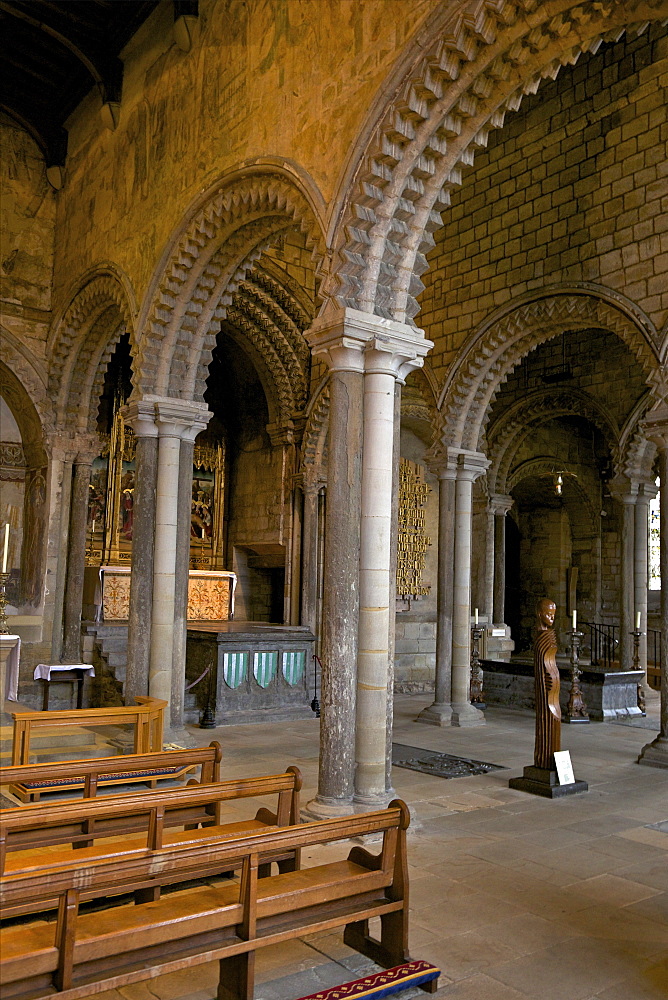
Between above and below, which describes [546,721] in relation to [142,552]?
below

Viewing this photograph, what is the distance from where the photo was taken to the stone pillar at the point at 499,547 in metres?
16.3

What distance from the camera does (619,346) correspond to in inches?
567

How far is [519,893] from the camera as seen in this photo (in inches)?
167

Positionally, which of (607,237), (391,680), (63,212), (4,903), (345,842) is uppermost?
(63,212)

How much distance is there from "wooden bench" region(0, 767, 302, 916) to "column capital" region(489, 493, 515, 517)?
41.4 ft

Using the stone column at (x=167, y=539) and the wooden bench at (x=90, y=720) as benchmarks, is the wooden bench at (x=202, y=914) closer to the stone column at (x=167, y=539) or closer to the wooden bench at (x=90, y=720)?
the wooden bench at (x=90, y=720)

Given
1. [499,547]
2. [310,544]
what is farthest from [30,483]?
[499,547]

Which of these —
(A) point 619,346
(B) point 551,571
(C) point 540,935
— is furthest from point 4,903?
(B) point 551,571

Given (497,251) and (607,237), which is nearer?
(607,237)

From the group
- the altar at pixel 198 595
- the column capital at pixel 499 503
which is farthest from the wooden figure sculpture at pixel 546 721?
the column capital at pixel 499 503

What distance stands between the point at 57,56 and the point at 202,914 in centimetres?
1087

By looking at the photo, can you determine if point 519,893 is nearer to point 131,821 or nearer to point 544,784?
point 131,821

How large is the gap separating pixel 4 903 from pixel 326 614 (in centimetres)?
→ 325

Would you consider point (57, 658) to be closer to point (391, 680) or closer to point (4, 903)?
point (391, 680)
